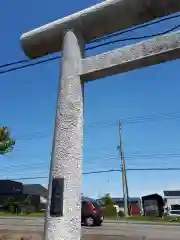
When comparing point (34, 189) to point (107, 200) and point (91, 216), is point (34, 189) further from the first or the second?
point (91, 216)

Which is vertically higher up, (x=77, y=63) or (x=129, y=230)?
(x=77, y=63)

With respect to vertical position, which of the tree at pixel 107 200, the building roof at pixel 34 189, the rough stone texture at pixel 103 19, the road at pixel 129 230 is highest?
the building roof at pixel 34 189

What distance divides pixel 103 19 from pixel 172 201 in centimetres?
5462

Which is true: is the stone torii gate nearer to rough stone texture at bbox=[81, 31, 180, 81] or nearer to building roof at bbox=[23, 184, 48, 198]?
rough stone texture at bbox=[81, 31, 180, 81]

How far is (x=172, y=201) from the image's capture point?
55.6 metres

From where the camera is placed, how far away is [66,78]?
163 inches

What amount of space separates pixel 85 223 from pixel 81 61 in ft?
51.8

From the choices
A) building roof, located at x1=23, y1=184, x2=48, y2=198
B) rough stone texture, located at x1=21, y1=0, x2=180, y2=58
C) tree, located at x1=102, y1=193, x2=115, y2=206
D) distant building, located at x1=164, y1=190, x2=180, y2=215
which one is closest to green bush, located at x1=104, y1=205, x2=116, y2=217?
distant building, located at x1=164, y1=190, x2=180, y2=215

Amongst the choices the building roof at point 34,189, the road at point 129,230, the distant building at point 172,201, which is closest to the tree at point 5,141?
the road at point 129,230

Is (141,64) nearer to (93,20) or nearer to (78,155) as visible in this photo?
(93,20)

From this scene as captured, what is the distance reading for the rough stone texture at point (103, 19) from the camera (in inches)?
163

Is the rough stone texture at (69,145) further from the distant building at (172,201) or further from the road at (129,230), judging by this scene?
the distant building at (172,201)

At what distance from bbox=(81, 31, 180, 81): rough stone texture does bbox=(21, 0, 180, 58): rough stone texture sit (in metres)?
0.42

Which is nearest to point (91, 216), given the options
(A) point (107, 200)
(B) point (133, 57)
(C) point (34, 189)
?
(B) point (133, 57)
